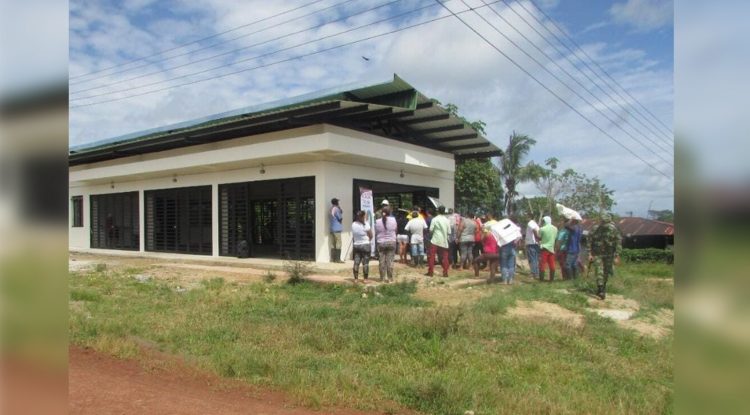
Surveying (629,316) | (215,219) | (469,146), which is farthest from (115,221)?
(629,316)

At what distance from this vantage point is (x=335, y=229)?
530 inches

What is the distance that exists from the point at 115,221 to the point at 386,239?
14.9m

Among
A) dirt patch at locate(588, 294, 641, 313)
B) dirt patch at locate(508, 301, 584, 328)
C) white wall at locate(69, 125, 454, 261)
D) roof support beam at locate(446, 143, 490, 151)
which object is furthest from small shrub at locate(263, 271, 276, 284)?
roof support beam at locate(446, 143, 490, 151)

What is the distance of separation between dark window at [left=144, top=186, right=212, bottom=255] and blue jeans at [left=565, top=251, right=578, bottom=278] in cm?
1107

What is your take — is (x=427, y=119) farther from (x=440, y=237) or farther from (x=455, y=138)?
(x=440, y=237)

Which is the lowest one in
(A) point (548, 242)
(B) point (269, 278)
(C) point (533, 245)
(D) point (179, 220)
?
(B) point (269, 278)

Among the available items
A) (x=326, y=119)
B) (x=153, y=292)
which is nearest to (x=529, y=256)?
(x=326, y=119)

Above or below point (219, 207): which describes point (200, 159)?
above

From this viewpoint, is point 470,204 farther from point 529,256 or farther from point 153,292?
point 153,292

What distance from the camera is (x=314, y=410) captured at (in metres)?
4.20

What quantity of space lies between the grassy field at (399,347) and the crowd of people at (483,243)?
1.17 meters

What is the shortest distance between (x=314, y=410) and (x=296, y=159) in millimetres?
10445

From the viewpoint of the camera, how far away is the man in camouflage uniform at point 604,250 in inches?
363

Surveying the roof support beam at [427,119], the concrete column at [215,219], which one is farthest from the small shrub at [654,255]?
the concrete column at [215,219]
